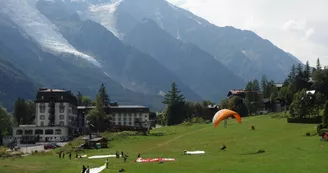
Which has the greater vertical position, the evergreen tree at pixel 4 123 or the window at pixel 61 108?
the window at pixel 61 108

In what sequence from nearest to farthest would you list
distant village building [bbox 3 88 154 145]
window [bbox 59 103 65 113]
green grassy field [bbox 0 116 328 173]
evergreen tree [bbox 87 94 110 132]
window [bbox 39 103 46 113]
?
green grassy field [bbox 0 116 328 173], evergreen tree [bbox 87 94 110 132], distant village building [bbox 3 88 154 145], window [bbox 59 103 65 113], window [bbox 39 103 46 113]

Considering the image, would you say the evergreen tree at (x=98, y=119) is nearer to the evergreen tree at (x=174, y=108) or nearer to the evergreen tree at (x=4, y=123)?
the evergreen tree at (x=174, y=108)

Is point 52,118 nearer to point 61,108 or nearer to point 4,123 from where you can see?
point 61,108

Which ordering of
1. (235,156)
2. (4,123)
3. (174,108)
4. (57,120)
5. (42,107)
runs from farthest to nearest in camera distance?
(42,107)
(57,120)
(174,108)
(4,123)
(235,156)

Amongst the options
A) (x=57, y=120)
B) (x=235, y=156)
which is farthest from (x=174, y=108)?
(x=235, y=156)

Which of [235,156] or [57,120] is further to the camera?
[57,120]

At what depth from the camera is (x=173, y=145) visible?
8669 cm

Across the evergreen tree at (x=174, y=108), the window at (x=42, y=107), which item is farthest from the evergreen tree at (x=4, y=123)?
the evergreen tree at (x=174, y=108)

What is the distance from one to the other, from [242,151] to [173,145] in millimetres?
23682

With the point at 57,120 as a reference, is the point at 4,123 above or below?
below

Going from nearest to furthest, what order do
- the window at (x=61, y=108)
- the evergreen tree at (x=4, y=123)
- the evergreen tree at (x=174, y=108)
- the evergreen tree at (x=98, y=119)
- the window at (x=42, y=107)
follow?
the evergreen tree at (x=98, y=119)
the evergreen tree at (x=4, y=123)
the evergreen tree at (x=174, y=108)
the window at (x=61, y=108)
the window at (x=42, y=107)

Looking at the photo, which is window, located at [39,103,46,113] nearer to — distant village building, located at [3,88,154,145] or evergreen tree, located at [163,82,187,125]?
distant village building, located at [3,88,154,145]

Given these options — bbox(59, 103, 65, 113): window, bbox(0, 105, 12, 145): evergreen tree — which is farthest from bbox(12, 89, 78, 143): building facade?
bbox(0, 105, 12, 145): evergreen tree

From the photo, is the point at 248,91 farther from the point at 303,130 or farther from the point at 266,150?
the point at 266,150
